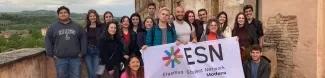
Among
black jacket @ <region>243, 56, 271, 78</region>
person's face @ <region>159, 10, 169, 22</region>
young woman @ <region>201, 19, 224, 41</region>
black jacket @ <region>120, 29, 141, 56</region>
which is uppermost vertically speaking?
person's face @ <region>159, 10, 169, 22</region>

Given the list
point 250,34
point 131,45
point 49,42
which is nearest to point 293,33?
point 250,34

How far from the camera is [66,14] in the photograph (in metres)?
4.90

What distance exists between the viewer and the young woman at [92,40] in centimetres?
527

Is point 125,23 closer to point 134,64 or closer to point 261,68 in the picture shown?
point 134,64

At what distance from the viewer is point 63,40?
189 inches

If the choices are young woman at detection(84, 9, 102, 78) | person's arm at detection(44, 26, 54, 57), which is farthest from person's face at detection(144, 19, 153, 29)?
person's arm at detection(44, 26, 54, 57)

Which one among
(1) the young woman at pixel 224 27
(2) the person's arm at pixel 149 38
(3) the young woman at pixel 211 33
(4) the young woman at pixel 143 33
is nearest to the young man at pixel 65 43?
(4) the young woman at pixel 143 33

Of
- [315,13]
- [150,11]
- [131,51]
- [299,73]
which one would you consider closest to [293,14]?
[315,13]

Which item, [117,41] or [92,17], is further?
[92,17]

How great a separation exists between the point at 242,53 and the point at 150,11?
6.74ft

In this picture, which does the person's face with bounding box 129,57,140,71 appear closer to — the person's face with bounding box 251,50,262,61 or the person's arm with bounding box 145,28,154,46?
the person's arm with bounding box 145,28,154,46

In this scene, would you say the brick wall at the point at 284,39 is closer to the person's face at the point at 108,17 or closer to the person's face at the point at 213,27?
the person's face at the point at 213,27

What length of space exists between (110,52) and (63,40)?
2.35 feet

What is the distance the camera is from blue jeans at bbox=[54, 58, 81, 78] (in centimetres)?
493
